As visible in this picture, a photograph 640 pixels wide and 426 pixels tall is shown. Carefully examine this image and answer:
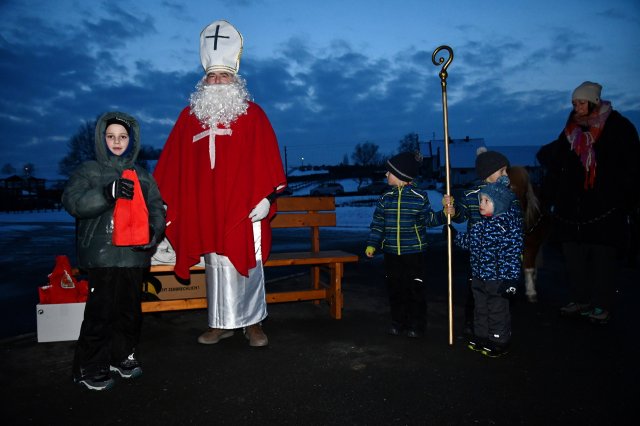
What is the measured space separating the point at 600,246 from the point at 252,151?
3504 millimetres

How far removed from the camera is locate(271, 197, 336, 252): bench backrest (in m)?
5.62

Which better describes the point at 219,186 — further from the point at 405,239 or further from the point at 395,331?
the point at 395,331

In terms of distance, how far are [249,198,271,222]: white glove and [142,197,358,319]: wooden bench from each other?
2.03ft

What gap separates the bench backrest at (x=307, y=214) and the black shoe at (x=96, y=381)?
262cm

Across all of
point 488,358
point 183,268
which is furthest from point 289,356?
point 488,358

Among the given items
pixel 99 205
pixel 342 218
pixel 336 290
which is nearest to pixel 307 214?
pixel 336 290

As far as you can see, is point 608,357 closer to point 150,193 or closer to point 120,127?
point 150,193

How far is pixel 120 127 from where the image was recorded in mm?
3469

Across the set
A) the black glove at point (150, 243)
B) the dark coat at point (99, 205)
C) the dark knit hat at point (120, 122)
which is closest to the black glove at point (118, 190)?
the dark coat at point (99, 205)

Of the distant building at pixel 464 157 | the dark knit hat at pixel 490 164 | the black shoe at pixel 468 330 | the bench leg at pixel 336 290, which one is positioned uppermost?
the distant building at pixel 464 157

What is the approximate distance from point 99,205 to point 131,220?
0.22 metres

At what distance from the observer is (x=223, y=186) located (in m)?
4.17

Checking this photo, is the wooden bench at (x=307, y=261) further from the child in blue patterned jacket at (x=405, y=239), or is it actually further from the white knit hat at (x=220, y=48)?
the white knit hat at (x=220, y=48)

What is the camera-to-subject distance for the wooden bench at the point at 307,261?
15.4ft
